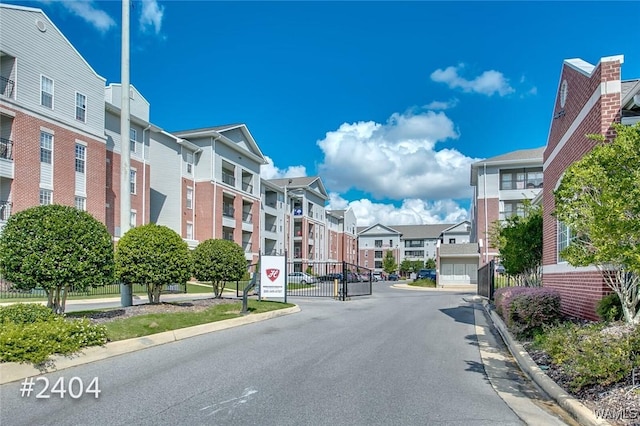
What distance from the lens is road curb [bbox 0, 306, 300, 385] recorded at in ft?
22.0

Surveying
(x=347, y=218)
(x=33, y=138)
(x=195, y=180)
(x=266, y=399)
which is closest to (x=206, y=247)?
(x=266, y=399)

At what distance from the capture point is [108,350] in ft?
27.5

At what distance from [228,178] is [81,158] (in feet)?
63.8

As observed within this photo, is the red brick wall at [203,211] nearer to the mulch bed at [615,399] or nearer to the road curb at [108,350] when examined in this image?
the road curb at [108,350]

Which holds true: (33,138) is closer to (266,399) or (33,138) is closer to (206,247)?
(206,247)

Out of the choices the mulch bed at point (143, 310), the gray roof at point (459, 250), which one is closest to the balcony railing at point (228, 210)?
the gray roof at point (459, 250)

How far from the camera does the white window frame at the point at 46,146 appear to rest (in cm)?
2707

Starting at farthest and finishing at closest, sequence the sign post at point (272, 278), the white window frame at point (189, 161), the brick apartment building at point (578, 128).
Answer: the white window frame at point (189, 161) → the sign post at point (272, 278) → the brick apartment building at point (578, 128)

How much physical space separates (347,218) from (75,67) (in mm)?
66635

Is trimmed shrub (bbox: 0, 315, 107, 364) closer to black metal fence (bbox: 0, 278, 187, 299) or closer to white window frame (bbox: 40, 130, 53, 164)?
black metal fence (bbox: 0, 278, 187, 299)

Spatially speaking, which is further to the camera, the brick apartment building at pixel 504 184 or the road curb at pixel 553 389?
the brick apartment building at pixel 504 184

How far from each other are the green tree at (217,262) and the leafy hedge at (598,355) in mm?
11419

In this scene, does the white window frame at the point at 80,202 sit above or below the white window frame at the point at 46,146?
below

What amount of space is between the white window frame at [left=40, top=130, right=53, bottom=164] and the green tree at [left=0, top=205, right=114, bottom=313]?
65.4ft
